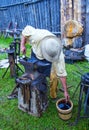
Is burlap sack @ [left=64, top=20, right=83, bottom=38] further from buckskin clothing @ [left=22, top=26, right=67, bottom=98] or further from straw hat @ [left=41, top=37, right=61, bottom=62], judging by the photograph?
straw hat @ [left=41, top=37, right=61, bottom=62]

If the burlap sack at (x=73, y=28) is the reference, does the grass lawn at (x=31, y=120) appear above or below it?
below

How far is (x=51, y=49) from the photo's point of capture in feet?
12.2

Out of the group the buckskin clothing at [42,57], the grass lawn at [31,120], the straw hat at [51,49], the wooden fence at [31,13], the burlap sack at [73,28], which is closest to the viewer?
the straw hat at [51,49]

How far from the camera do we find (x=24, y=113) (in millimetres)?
4293

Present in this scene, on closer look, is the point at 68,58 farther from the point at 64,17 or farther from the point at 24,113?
the point at 24,113

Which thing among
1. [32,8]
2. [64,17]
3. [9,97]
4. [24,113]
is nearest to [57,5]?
[64,17]

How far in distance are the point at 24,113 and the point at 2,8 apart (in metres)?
11.7

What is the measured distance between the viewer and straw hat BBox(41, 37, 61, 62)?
3.73 m

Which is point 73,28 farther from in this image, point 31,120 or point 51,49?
point 31,120

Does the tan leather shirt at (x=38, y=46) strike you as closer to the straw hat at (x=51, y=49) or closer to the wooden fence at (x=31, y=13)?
the straw hat at (x=51, y=49)

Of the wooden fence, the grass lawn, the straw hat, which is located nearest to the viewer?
the straw hat

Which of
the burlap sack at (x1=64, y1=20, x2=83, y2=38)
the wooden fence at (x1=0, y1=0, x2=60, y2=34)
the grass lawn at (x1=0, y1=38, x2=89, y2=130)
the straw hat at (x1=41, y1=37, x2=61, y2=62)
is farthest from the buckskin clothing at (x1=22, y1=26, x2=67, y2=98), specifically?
the wooden fence at (x1=0, y1=0, x2=60, y2=34)

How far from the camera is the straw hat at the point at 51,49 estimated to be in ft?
12.2

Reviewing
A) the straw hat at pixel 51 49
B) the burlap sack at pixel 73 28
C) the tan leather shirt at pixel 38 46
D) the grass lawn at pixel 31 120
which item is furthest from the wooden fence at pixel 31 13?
the straw hat at pixel 51 49
